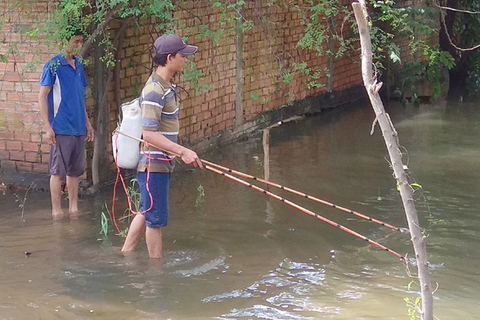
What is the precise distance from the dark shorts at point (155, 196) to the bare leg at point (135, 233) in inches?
8.4

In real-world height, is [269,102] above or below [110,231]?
above

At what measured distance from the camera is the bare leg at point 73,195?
747 cm

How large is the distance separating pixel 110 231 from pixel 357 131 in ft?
19.2

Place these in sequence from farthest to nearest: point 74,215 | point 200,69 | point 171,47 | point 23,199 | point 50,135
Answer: point 200,69
point 23,199
point 74,215
point 50,135
point 171,47

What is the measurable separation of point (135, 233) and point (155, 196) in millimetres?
565

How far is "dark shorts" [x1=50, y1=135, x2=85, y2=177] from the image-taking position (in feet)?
24.0

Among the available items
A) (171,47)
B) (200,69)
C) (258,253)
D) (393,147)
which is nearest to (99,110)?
(200,69)

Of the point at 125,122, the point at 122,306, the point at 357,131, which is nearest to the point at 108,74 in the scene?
the point at 125,122

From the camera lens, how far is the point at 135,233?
632 centimetres

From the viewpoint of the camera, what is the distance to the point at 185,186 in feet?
29.0

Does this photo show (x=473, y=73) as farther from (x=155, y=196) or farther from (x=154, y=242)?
(x=155, y=196)

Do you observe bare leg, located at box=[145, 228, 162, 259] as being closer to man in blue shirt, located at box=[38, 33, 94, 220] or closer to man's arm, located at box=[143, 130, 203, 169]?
man's arm, located at box=[143, 130, 203, 169]

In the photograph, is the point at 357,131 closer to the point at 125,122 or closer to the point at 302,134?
the point at 302,134

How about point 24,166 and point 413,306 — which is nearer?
point 413,306
